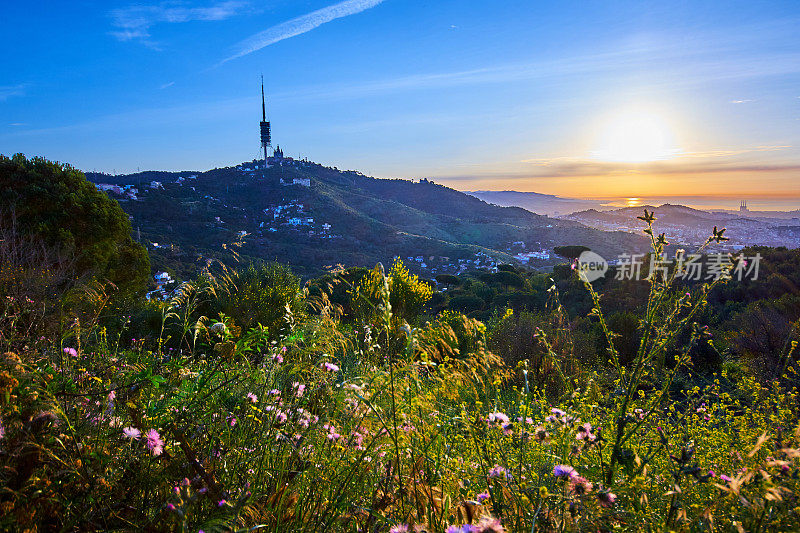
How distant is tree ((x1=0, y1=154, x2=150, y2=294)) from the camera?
12.0 metres

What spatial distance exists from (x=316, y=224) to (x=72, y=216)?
3935cm

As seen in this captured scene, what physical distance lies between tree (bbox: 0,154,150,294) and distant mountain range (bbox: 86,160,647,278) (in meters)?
7.40

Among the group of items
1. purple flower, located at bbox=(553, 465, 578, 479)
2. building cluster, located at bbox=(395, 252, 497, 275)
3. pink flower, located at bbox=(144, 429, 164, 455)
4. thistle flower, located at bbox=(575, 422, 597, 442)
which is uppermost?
pink flower, located at bbox=(144, 429, 164, 455)

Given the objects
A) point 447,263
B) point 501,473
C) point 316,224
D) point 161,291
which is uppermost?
point 501,473

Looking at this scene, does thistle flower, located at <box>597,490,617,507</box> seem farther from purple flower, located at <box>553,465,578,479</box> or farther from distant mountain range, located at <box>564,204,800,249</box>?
distant mountain range, located at <box>564,204,800,249</box>

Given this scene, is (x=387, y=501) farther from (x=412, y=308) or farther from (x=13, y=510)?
(x=412, y=308)

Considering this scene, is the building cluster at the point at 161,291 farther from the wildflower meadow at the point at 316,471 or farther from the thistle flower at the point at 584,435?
the thistle flower at the point at 584,435

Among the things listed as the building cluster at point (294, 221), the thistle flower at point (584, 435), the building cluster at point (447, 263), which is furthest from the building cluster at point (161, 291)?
the building cluster at point (294, 221)

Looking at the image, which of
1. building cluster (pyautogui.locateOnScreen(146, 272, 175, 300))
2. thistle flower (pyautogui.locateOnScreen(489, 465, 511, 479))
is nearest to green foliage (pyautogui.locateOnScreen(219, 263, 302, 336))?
building cluster (pyautogui.locateOnScreen(146, 272, 175, 300))

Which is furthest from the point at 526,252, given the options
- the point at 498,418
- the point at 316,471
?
the point at 316,471

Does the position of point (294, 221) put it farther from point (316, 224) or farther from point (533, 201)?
point (533, 201)

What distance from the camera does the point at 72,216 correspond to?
41.7 ft

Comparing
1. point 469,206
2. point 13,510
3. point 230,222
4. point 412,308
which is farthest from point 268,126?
point 13,510

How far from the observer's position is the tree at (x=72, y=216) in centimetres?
1195
